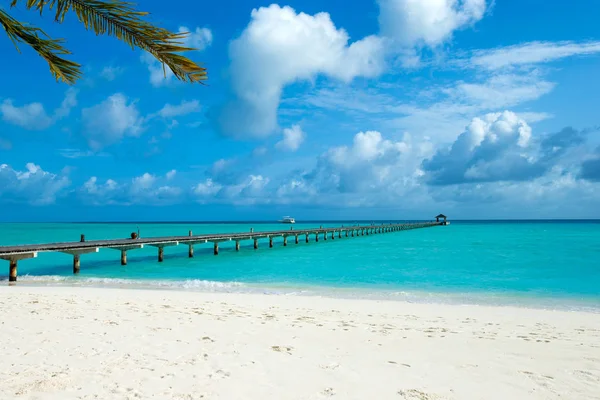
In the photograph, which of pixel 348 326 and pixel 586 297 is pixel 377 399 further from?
pixel 586 297

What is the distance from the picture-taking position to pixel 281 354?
547 cm

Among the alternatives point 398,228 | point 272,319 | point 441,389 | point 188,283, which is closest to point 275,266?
point 188,283

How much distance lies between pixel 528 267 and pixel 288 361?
25373mm

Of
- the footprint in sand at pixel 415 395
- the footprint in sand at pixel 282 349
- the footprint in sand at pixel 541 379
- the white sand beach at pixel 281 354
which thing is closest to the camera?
the footprint in sand at pixel 415 395

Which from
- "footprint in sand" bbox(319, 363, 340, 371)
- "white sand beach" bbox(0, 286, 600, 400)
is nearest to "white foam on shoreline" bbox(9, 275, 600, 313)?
"white sand beach" bbox(0, 286, 600, 400)

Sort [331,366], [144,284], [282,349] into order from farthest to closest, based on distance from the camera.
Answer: [144,284] < [282,349] < [331,366]

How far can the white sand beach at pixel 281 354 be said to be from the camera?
4203 mm

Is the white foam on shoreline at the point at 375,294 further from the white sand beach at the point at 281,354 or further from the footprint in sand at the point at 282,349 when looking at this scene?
the footprint in sand at the point at 282,349

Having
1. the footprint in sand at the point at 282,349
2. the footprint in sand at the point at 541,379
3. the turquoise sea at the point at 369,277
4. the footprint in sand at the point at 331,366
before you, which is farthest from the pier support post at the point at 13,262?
the footprint in sand at the point at 541,379

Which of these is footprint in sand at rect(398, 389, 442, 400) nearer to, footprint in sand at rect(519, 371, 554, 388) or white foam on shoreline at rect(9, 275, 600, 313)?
footprint in sand at rect(519, 371, 554, 388)

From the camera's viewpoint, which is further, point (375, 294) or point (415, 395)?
point (375, 294)

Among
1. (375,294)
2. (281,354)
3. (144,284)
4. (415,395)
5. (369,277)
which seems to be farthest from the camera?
(369,277)

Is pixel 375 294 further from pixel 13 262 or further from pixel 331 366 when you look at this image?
pixel 13 262

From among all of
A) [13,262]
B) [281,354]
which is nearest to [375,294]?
[281,354]
